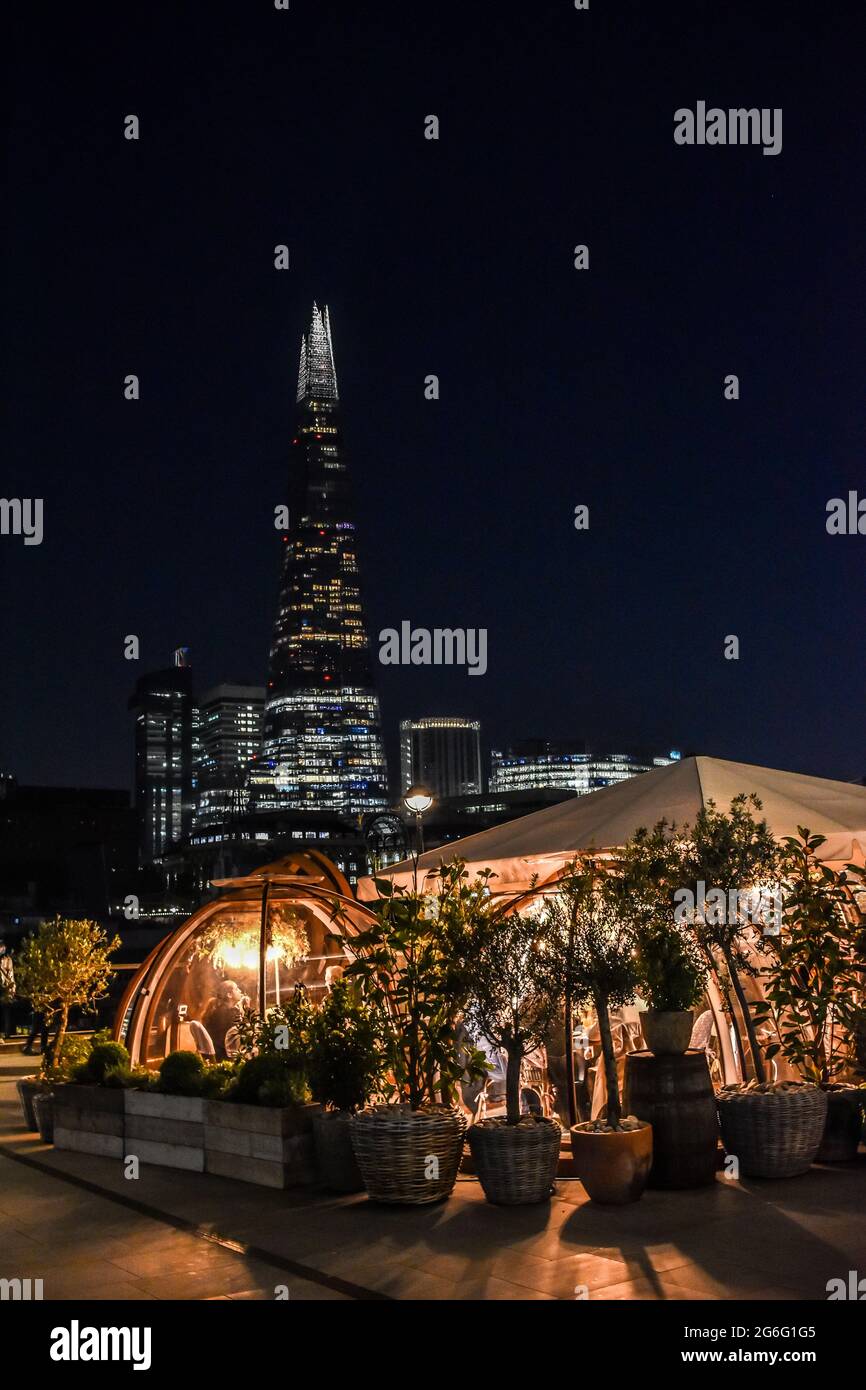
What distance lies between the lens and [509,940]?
920cm

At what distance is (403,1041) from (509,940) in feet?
3.95

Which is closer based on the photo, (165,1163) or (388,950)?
(388,950)

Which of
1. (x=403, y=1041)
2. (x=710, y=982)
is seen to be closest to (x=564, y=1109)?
(x=710, y=982)

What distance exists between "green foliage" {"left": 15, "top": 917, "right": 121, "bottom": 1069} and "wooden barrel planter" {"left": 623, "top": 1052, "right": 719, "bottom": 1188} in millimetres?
7876

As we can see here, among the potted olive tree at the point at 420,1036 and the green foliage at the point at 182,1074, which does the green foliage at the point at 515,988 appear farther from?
the green foliage at the point at 182,1074

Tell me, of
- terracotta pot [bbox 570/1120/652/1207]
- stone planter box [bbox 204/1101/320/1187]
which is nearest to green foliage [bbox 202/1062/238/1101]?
stone planter box [bbox 204/1101/320/1187]

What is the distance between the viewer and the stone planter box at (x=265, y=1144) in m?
9.80

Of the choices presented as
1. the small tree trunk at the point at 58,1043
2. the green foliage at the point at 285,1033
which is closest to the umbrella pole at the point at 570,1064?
the green foliage at the point at 285,1033

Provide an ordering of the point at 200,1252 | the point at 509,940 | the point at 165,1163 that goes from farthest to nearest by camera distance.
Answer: the point at 165,1163 → the point at 509,940 → the point at 200,1252

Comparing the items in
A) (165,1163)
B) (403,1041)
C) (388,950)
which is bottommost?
(165,1163)

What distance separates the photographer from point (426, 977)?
9.58 metres

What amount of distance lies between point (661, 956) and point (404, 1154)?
2359mm

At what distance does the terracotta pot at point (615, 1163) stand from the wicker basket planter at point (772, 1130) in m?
1.03
